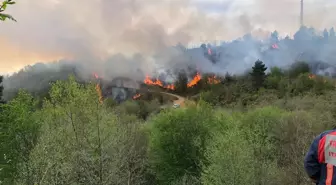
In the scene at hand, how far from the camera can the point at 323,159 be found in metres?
4.07

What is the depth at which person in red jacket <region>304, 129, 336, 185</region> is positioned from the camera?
3953mm

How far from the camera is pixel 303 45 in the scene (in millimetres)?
158250

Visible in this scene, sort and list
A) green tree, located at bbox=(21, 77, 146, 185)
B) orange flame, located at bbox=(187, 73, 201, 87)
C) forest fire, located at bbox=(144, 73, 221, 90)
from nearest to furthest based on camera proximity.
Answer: green tree, located at bbox=(21, 77, 146, 185), forest fire, located at bbox=(144, 73, 221, 90), orange flame, located at bbox=(187, 73, 201, 87)

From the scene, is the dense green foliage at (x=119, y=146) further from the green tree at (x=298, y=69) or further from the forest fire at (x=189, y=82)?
the forest fire at (x=189, y=82)

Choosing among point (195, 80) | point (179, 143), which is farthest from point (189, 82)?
point (179, 143)

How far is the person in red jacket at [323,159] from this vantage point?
3.95 m

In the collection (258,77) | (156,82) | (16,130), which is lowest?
(16,130)

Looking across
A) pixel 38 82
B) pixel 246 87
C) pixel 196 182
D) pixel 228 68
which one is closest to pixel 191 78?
pixel 228 68

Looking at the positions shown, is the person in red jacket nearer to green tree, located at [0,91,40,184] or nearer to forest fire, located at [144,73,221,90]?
green tree, located at [0,91,40,184]

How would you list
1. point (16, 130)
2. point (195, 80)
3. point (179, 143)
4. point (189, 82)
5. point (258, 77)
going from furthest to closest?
point (189, 82) < point (195, 80) < point (258, 77) < point (179, 143) < point (16, 130)

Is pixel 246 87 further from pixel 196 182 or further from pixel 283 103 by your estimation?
pixel 196 182

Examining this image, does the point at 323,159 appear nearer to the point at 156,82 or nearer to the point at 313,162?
the point at 313,162

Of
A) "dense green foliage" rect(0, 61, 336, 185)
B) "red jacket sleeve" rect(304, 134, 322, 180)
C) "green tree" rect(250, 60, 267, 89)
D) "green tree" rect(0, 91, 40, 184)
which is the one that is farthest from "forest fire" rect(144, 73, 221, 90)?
"red jacket sleeve" rect(304, 134, 322, 180)

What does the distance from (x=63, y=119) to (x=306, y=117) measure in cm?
2973
